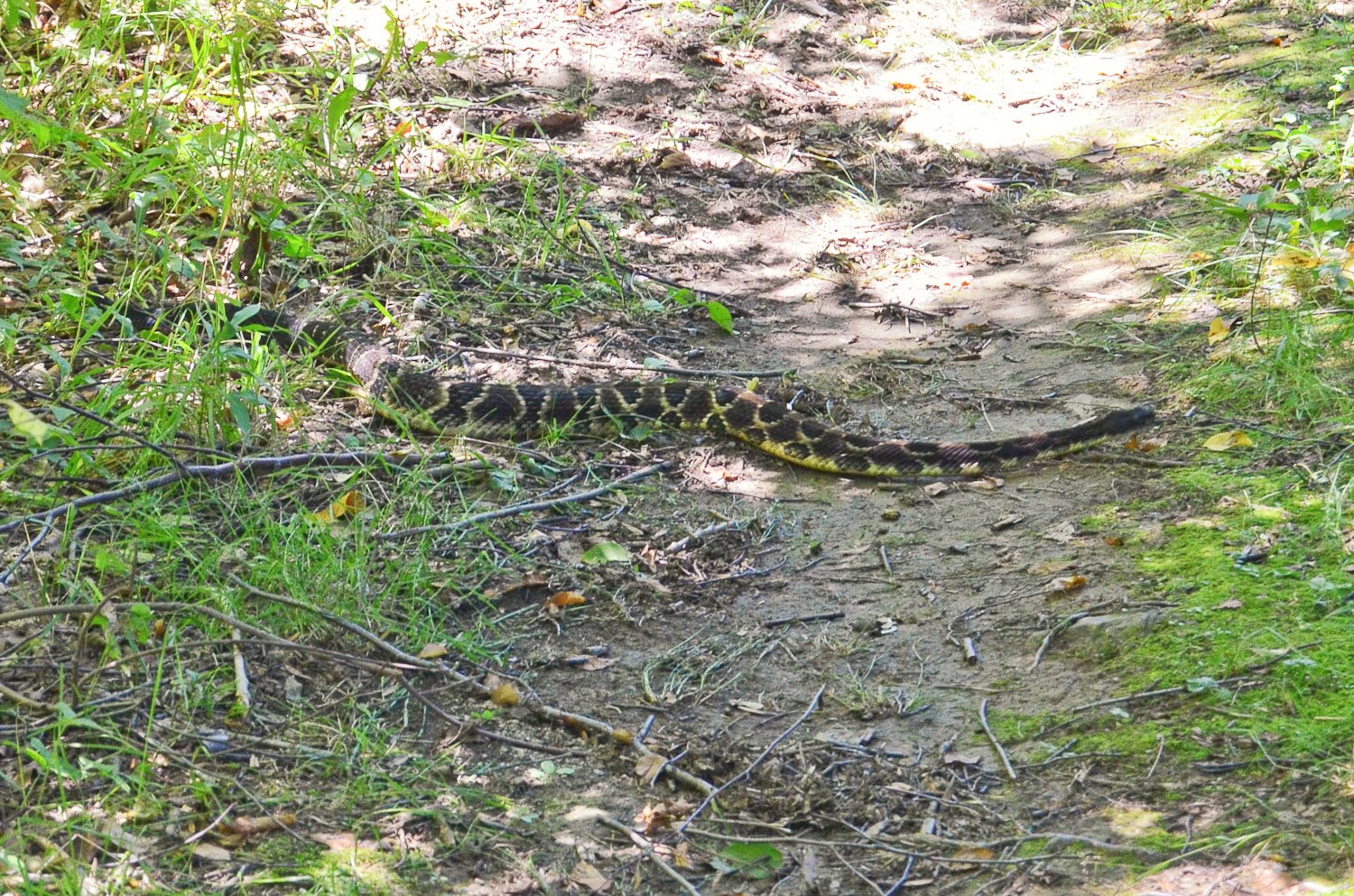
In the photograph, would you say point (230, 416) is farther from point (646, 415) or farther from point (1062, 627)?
point (1062, 627)

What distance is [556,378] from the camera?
6.25m

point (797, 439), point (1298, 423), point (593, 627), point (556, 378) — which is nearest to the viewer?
point (593, 627)

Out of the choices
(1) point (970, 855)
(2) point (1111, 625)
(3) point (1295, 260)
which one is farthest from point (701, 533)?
(3) point (1295, 260)

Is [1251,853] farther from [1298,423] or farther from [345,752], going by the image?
[1298,423]

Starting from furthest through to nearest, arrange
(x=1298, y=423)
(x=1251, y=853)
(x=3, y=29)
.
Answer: (x=3, y=29), (x=1298, y=423), (x=1251, y=853)

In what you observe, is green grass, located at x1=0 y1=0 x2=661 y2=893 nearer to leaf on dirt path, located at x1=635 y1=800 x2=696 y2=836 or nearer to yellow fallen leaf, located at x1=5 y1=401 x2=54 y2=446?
yellow fallen leaf, located at x1=5 y1=401 x2=54 y2=446

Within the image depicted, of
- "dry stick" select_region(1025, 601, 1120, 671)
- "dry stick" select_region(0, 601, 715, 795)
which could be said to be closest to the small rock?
"dry stick" select_region(1025, 601, 1120, 671)

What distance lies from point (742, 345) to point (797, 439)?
1.17 meters

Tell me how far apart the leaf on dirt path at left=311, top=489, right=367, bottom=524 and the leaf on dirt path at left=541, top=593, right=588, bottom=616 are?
0.80 metres

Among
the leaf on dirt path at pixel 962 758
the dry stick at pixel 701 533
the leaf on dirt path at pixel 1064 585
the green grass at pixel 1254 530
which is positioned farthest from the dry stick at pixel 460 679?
the leaf on dirt path at pixel 1064 585

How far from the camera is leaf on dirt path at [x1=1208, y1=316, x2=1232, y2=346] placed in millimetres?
5867

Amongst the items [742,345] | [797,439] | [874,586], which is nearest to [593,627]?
[874,586]

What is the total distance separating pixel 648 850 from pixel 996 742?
3.60ft

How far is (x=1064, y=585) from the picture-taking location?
14.0ft
